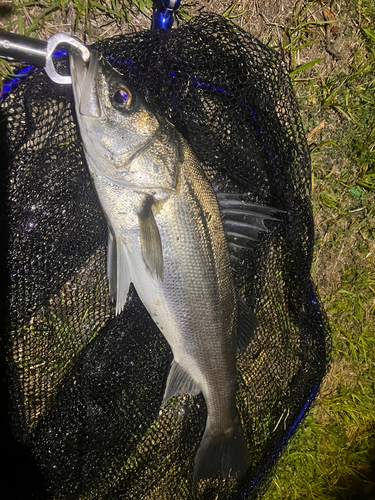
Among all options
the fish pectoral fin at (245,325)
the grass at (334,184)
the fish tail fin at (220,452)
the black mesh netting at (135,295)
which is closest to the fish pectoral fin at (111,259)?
the black mesh netting at (135,295)

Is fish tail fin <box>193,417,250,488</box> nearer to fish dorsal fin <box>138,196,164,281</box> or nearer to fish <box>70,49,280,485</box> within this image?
fish <box>70,49,280,485</box>

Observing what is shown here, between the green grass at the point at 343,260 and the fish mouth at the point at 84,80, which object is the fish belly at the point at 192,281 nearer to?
the fish mouth at the point at 84,80

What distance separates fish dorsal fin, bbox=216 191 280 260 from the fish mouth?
0.86 meters

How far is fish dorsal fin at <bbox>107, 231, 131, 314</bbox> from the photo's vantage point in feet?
5.96

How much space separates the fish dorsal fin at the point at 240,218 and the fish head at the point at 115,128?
402mm

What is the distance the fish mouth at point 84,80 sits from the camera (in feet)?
5.00

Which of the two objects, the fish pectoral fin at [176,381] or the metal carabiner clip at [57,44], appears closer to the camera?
the metal carabiner clip at [57,44]

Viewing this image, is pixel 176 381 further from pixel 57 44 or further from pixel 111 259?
pixel 57 44

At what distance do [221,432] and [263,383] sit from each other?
1.61 feet

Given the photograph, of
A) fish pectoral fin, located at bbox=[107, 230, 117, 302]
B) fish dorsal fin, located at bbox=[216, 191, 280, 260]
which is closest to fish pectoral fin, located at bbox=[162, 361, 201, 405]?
fish pectoral fin, located at bbox=[107, 230, 117, 302]

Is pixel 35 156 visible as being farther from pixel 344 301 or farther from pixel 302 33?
pixel 344 301

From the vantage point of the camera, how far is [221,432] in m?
2.09

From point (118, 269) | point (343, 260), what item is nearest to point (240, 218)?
point (118, 269)

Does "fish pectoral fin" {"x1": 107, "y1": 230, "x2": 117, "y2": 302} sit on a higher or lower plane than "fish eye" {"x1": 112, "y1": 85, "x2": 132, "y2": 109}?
lower
